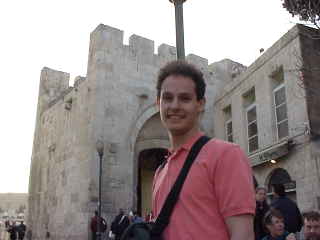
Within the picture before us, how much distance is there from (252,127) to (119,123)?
5533 mm

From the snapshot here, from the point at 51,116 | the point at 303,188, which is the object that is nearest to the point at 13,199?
the point at 51,116

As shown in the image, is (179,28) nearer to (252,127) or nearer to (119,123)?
(252,127)

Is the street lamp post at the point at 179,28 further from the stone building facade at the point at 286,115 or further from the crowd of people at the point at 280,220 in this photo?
the stone building facade at the point at 286,115

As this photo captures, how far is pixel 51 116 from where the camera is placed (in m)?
20.4

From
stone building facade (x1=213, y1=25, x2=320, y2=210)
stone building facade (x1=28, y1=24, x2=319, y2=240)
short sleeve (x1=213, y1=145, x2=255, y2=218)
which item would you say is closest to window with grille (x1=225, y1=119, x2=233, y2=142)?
stone building facade (x1=28, y1=24, x2=319, y2=240)

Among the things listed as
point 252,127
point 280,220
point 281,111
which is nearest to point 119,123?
point 252,127

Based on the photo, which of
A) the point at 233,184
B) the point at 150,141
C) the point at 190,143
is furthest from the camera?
the point at 150,141

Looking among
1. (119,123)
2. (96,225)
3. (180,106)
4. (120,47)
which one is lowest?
(96,225)

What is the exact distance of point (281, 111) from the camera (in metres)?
12.1

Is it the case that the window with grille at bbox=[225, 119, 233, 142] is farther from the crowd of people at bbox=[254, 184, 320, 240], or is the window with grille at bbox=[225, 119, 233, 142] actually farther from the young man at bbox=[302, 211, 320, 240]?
the young man at bbox=[302, 211, 320, 240]

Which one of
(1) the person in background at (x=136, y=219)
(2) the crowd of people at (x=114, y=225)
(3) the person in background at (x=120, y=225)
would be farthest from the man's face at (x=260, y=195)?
(3) the person in background at (x=120, y=225)

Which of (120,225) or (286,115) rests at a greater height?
(286,115)

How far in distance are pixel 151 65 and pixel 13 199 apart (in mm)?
119050

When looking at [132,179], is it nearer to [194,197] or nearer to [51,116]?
[51,116]
